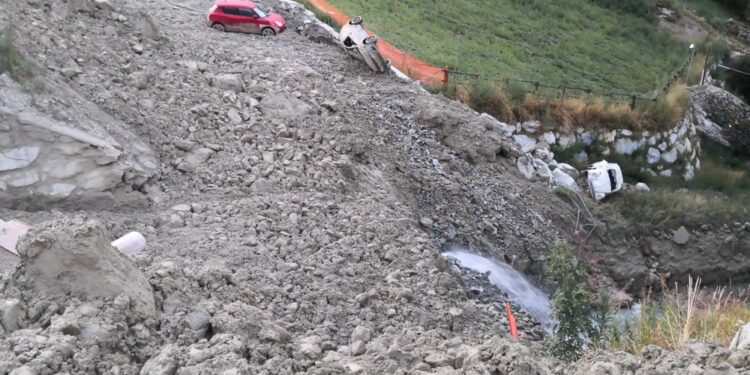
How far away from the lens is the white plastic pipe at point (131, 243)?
9.32 m

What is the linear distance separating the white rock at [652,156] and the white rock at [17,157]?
15.7 metres

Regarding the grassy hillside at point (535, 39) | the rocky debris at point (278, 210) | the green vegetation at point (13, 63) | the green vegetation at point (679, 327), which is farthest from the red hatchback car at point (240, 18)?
the green vegetation at point (679, 327)

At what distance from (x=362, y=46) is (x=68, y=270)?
10923mm

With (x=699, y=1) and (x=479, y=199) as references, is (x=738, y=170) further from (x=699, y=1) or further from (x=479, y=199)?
(x=699, y=1)

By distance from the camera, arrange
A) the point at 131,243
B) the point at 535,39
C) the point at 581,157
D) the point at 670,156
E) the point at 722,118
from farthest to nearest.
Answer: the point at 535,39, the point at 722,118, the point at 670,156, the point at 581,157, the point at 131,243

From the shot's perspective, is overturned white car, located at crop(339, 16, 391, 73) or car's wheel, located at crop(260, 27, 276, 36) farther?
car's wheel, located at crop(260, 27, 276, 36)

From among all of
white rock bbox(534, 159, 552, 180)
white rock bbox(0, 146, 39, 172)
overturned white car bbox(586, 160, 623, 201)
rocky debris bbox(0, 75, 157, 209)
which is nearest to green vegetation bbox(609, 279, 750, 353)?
rocky debris bbox(0, 75, 157, 209)

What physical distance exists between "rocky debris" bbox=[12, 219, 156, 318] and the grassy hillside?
15.1m

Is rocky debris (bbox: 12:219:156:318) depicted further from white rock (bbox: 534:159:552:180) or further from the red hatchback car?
white rock (bbox: 534:159:552:180)

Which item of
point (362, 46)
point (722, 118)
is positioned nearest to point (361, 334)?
point (362, 46)

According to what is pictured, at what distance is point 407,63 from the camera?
19.7 metres

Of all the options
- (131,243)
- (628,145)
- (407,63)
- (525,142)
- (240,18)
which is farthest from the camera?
(628,145)

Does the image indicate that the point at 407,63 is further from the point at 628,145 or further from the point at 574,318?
the point at 574,318

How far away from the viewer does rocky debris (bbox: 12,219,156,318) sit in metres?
6.41
